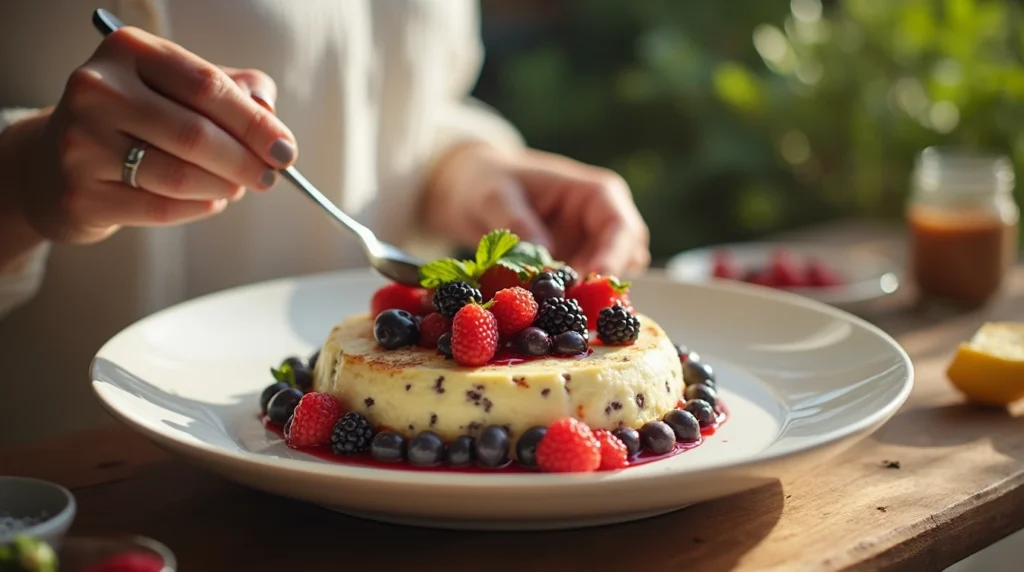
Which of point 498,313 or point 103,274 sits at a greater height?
point 498,313

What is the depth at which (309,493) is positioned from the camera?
4.07 feet

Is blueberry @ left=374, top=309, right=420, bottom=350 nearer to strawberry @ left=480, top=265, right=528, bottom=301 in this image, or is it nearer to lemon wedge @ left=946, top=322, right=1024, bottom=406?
strawberry @ left=480, top=265, right=528, bottom=301

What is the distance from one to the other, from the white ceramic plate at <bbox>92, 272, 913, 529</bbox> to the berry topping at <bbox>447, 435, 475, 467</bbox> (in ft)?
0.59

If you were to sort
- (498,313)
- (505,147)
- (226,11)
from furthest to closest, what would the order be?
(505,147) < (226,11) < (498,313)

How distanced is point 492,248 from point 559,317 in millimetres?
189

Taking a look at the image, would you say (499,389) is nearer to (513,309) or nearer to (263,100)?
(513,309)

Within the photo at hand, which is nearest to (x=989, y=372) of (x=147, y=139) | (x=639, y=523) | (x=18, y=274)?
(x=639, y=523)

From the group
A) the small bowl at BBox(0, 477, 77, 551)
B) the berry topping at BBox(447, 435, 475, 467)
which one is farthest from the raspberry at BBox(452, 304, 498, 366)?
the small bowl at BBox(0, 477, 77, 551)

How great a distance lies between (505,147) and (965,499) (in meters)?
1.77

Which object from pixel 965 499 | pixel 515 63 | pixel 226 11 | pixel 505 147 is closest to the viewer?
pixel 965 499

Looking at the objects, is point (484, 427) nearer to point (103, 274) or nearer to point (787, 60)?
point (103, 274)

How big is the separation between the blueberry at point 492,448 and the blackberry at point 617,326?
309 millimetres

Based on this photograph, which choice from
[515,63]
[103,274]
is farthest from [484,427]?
[515,63]

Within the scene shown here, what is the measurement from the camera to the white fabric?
80.0 inches
